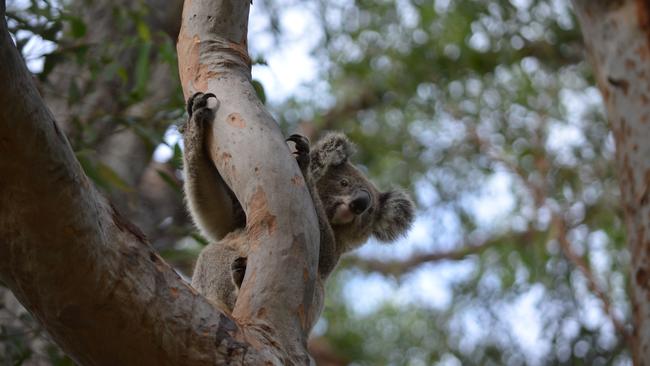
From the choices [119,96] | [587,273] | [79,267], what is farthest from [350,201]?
[587,273]

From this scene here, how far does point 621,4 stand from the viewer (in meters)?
3.63

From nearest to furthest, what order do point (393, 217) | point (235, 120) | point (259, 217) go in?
point (259, 217) < point (235, 120) < point (393, 217)

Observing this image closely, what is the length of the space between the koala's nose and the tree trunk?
1073 mm

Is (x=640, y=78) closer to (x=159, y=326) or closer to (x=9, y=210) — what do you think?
(x=159, y=326)

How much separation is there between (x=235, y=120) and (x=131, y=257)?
508mm

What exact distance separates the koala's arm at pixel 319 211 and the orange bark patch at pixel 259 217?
27cm

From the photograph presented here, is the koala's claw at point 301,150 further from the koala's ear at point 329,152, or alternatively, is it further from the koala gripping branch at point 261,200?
the koala's ear at point 329,152

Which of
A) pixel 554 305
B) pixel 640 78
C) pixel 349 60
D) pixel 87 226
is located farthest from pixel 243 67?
pixel 349 60

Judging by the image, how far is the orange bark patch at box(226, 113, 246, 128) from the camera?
1.89 metres

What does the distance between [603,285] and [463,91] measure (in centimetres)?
181

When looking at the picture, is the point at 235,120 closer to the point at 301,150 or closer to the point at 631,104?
the point at 301,150

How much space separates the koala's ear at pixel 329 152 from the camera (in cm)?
301

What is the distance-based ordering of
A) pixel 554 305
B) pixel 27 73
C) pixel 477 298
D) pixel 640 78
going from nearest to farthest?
pixel 27 73 < pixel 640 78 < pixel 554 305 < pixel 477 298

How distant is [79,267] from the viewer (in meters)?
1.41
